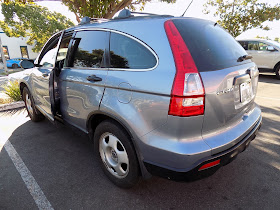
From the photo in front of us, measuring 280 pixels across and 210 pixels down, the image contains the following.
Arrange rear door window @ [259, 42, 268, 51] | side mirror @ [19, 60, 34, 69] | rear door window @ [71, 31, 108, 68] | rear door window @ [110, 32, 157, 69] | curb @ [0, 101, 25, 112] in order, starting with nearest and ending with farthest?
rear door window @ [110, 32, 157, 69] < rear door window @ [71, 31, 108, 68] < side mirror @ [19, 60, 34, 69] < curb @ [0, 101, 25, 112] < rear door window @ [259, 42, 268, 51]

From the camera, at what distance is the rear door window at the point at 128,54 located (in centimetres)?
162

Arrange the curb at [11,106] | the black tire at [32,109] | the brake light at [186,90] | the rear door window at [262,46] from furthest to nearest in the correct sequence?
1. the rear door window at [262,46]
2. the curb at [11,106]
3. the black tire at [32,109]
4. the brake light at [186,90]

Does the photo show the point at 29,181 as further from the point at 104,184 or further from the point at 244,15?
the point at 244,15

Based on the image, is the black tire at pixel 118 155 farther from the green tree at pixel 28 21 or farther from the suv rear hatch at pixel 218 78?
the green tree at pixel 28 21

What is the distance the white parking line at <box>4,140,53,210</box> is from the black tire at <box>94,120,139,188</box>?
0.71m

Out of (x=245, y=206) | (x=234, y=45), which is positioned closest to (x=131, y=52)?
(x=234, y=45)

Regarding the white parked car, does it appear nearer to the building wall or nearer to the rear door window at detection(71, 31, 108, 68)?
the rear door window at detection(71, 31, 108, 68)

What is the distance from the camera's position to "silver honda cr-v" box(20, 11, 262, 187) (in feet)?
4.70

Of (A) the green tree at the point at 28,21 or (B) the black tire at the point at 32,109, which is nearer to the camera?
(B) the black tire at the point at 32,109

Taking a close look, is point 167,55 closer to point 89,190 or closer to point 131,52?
point 131,52

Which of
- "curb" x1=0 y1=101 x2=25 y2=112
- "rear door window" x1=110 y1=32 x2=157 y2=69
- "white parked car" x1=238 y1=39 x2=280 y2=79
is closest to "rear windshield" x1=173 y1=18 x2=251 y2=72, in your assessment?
"rear door window" x1=110 y1=32 x2=157 y2=69

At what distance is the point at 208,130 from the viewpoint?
5.00ft

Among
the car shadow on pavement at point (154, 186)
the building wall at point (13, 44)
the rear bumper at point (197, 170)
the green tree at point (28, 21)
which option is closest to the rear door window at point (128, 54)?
the rear bumper at point (197, 170)

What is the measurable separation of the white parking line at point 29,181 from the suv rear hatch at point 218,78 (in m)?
1.81
